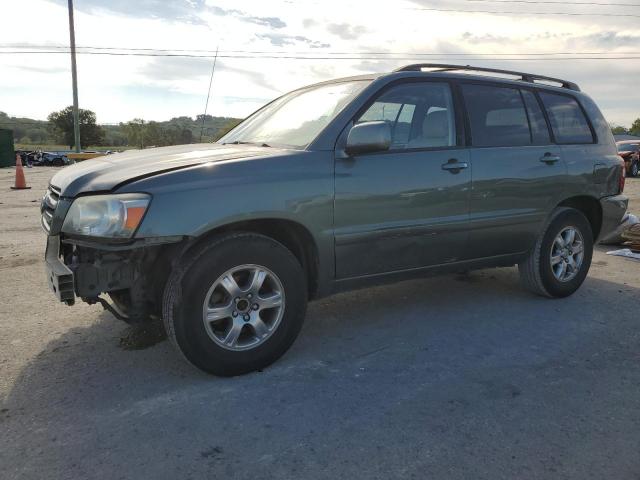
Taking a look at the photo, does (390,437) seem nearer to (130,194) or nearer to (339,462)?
(339,462)

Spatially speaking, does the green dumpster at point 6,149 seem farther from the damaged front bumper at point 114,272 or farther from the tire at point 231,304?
the tire at point 231,304

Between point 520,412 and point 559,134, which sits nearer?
point 520,412

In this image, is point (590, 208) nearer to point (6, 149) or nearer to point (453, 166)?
point (453, 166)

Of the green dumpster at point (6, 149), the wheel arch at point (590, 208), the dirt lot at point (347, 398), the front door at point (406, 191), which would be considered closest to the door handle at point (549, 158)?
the wheel arch at point (590, 208)

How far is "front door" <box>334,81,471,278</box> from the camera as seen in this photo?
3420mm

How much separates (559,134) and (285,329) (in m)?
3.07

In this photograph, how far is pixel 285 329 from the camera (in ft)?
10.7

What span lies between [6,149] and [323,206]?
107 feet

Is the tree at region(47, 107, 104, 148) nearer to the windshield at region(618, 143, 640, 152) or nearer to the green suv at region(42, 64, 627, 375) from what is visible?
the windshield at region(618, 143, 640, 152)

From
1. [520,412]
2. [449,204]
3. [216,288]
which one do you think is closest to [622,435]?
[520,412]

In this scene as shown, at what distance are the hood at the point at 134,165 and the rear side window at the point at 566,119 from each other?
2668 millimetres

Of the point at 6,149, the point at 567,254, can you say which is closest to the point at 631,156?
the point at 567,254

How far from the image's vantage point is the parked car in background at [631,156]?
2050 cm

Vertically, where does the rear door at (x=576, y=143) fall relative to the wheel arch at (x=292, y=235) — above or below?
above
